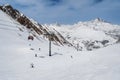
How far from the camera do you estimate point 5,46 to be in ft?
163

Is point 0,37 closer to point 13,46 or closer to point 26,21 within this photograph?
point 13,46

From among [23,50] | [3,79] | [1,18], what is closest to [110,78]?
[3,79]

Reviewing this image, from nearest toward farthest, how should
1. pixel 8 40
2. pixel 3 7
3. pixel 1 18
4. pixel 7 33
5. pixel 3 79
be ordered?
pixel 3 79
pixel 8 40
pixel 7 33
pixel 1 18
pixel 3 7

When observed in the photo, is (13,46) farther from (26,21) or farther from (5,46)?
(26,21)

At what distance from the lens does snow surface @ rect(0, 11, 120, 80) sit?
70.9 feet

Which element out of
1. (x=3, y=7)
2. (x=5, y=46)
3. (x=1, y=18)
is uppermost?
(x=3, y=7)

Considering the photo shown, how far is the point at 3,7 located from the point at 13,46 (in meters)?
53.5

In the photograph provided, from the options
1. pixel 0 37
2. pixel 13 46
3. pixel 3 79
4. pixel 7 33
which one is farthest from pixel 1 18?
pixel 3 79

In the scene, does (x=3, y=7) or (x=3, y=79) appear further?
(x=3, y=7)

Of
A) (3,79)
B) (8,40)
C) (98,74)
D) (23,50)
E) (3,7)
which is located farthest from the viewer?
(3,7)

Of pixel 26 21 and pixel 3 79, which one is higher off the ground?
pixel 26 21

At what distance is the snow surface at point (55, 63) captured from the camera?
2161cm

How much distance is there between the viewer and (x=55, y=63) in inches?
1283

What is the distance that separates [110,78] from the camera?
59.8 ft
